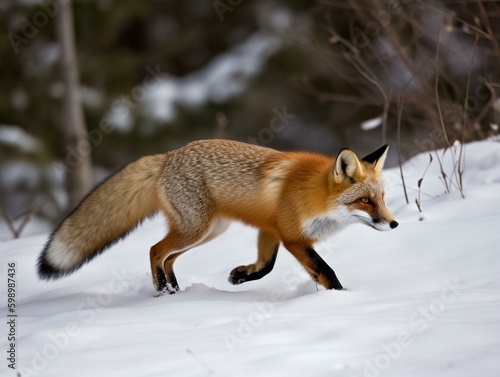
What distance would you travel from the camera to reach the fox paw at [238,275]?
4.28 metres

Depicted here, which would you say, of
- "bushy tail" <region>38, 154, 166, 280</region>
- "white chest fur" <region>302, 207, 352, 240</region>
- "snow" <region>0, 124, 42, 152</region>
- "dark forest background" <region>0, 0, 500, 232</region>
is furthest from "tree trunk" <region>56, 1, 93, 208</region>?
"white chest fur" <region>302, 207, 352, 240</region>

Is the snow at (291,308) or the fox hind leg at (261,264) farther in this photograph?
the fox hind leg at (261,264)

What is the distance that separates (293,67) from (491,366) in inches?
486

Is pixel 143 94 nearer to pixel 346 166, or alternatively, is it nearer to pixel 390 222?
pixel 346 166

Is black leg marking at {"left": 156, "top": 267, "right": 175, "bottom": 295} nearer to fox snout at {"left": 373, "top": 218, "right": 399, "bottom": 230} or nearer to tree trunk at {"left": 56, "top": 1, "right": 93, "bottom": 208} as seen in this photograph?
fox snout at {"left": 373, "top": 218, "right": 399, "bottom": 230}

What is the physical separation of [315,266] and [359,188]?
47 cm

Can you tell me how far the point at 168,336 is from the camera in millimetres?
3037

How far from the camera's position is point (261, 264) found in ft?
14.0

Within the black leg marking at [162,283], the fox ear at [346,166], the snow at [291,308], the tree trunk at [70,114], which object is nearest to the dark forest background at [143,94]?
the tree trunk at [70,114]

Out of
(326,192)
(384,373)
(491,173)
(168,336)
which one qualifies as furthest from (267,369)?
(491,173)

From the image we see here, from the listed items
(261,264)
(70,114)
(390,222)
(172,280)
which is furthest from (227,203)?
(70,114)

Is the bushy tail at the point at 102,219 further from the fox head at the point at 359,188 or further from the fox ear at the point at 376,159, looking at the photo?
the fox ear at the point at 376,159

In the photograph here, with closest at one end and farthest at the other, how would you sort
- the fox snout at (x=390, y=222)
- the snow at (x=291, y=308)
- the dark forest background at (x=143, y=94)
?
the snow at (x=291, y=308) → the fox snout at (x=390, y=222) → the dark forest background at (x=143, y=94)

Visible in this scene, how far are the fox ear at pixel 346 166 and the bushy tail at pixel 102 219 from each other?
1.11 meters
